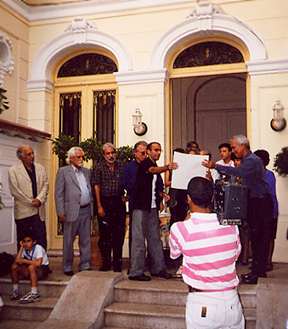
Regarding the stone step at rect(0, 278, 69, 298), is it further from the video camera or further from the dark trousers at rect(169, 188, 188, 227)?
the video camera

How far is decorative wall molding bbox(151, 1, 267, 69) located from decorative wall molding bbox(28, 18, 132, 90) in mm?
677

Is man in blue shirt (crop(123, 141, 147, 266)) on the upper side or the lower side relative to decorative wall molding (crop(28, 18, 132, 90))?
lower

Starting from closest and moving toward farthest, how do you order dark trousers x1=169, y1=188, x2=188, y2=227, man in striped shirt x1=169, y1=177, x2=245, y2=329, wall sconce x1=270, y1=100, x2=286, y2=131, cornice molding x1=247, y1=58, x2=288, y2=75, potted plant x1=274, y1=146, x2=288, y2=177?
1. man in striped shirt x1=169, y1=177, x2=245, y2=329
2. dark trousers x1=169, y1=188, x2=188, y2=227
3. potted plant x1=274, y1=146, x2=288, y2=177
4. wall sconce x1=270, y1=100, x2=286, y2=131
5. cornice molding x1=247, y1=58, x2=288, y2=75

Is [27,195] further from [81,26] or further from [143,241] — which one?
[81,26]

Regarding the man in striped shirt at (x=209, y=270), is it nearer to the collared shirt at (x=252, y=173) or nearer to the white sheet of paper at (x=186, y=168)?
the collared shirt at (x=252, y=173)

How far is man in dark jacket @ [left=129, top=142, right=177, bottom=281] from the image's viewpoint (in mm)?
5445

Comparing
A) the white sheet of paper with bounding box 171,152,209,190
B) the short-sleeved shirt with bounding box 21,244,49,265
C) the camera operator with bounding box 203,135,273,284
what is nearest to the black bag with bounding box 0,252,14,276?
the short-sleeved shirt with bounding box 21,244,49,265

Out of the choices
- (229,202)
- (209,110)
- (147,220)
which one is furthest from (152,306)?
(209,110)

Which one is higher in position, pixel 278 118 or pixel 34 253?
pixel 278 118

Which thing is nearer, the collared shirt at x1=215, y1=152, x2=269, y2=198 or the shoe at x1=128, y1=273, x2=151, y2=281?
the collared shirt at x1=215, y1=152, x2=269, y2=198

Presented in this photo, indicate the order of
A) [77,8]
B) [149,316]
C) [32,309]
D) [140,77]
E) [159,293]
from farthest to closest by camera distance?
[77,8] < [140,77] < [32,309] < [159,293] < [149,316]

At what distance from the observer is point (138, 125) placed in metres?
7.86

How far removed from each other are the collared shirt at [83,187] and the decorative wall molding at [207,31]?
2679 millimetres

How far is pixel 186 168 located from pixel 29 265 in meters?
2.10
